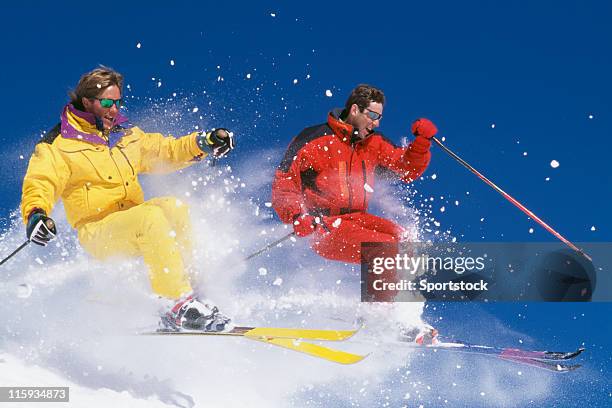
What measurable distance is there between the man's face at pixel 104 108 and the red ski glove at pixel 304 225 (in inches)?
53.6

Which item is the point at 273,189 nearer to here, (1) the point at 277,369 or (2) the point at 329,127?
(2) the point at 329,127

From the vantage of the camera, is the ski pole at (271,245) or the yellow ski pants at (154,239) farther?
the ski pole at (271,245)

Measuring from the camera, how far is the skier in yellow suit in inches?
179

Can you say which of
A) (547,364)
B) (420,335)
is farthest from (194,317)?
(547,364)

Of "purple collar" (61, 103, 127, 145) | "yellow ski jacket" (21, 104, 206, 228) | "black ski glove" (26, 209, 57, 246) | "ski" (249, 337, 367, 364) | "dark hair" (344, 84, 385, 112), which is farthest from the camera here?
"dark hair" (344, 84, 385, 112)

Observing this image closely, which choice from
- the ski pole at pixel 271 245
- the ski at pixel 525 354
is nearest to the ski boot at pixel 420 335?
Result: the ski at pixel 525 354

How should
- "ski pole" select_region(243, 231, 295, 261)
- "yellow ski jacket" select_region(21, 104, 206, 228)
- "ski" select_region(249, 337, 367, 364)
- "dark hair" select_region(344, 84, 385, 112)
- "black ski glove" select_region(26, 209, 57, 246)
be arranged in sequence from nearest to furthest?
"black ski glove" select_region(26, 209, 57, 246) → "yellow ski jacket" select_region(21, 104, 206, 228) → "ski" select_region(249, 337, 367, 364) → "dark hair" select_region(344, 84, 385, 112) → "ski pole" select_region(243, 231, 295, 261)

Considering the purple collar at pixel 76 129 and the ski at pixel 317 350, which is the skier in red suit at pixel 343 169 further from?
the purple collar at pixel 76 129

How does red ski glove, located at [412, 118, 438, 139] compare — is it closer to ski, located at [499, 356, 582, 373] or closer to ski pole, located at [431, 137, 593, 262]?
ski pole, located at [431, 137, 593, 262]

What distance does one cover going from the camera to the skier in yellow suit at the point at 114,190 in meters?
4.54

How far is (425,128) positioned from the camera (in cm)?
476

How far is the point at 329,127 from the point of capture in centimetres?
505

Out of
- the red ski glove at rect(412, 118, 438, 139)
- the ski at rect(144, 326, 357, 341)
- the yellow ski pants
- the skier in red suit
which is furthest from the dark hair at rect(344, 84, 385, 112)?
the ski at rect(144, 326, 357, 341)

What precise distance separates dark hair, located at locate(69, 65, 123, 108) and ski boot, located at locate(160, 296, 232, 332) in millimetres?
1453
